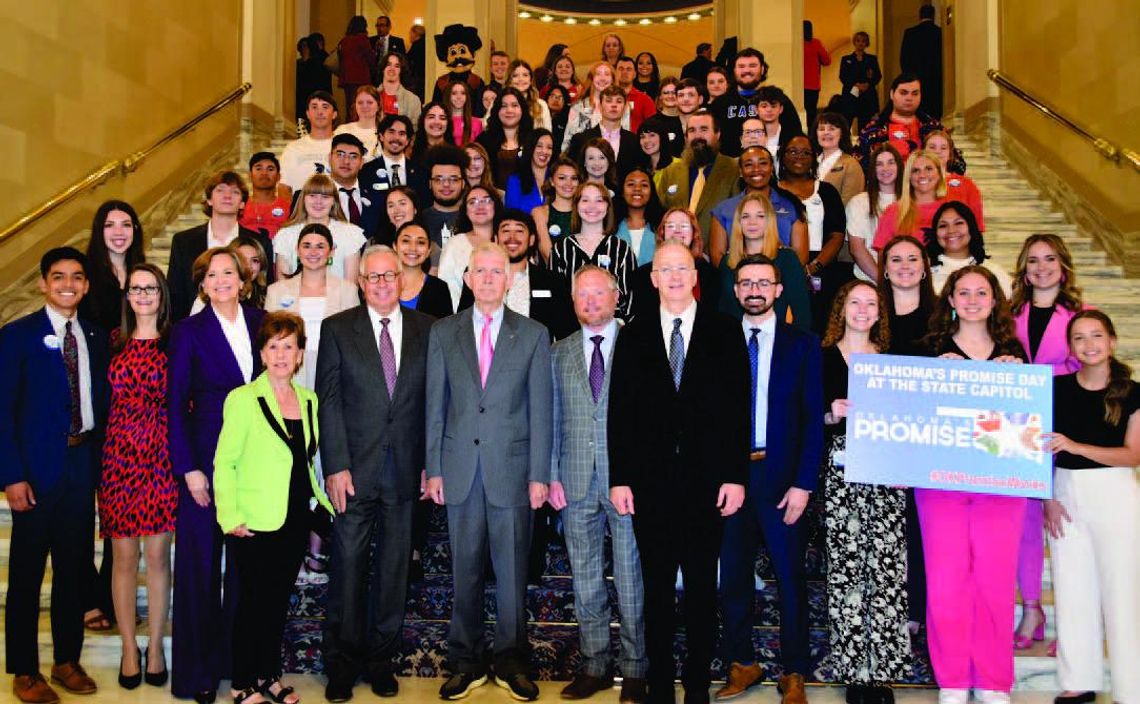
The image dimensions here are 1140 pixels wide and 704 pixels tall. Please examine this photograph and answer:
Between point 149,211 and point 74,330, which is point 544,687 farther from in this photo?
point 149,211

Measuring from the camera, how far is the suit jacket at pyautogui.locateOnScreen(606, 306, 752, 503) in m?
4.50

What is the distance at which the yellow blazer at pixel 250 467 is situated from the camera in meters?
4.48

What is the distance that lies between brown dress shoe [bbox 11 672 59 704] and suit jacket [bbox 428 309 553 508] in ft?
6.25

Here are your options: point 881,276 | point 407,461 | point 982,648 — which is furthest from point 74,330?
point 982,648

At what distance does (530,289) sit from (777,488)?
1.84 metres

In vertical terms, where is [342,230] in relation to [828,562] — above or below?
above

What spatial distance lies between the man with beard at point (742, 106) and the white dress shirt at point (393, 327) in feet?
13.3

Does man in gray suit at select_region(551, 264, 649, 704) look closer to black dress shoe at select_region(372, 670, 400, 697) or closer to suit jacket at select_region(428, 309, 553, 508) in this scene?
suit jacket at select_region(428, 309, 553, 508)

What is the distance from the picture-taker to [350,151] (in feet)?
24.0

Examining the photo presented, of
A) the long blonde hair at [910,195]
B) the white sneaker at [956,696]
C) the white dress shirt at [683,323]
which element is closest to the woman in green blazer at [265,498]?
the white dress shirt at [683,323]

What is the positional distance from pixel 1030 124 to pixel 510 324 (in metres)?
7.39

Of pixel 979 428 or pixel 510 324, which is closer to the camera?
pixel 979 428

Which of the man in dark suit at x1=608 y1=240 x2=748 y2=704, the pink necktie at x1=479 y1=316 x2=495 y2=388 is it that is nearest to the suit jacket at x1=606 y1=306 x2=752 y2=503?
the man in dark suit at x1=608 y1=240 x2=748 y2=704

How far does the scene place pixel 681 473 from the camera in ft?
14.8
